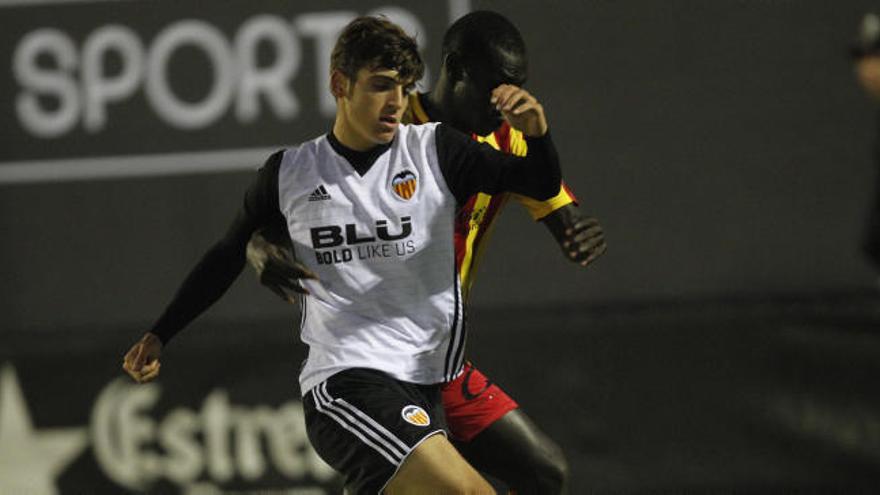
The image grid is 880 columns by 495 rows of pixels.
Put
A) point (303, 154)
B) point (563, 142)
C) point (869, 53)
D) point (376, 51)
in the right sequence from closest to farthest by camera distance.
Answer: point (376, 51) < point (303, 154) < point (869, 53) < point (563, 142)

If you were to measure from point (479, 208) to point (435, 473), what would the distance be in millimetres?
855

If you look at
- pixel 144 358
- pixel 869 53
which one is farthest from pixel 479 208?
pixel 869 53

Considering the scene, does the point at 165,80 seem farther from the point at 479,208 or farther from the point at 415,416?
the point at 415,416

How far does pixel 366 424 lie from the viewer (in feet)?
12.1

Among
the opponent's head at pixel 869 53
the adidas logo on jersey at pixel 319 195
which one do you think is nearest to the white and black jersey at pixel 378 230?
the adidas logo on jersey at pixel 319 195

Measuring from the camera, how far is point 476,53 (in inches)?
163

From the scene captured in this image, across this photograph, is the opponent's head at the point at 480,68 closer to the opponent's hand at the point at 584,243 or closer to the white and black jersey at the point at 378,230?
the white and black jersey at the point at 378,230

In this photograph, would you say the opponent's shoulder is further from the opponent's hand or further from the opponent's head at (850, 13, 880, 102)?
the opponent's head at (850, 13, 880, 102)

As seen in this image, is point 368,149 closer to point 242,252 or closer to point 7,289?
point 242,252

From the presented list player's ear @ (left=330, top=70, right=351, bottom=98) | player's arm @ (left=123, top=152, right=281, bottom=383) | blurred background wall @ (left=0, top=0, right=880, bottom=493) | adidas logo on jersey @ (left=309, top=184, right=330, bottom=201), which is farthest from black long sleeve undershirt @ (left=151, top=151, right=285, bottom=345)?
blurred background wall @ (left=0, top=0, right=880, bottom=493)

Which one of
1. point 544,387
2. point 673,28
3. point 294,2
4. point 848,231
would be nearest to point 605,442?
point 544,387

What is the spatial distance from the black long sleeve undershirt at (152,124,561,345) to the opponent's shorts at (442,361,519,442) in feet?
1.85

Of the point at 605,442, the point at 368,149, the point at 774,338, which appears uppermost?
the point at 368,149

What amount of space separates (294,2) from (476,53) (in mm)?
2147
